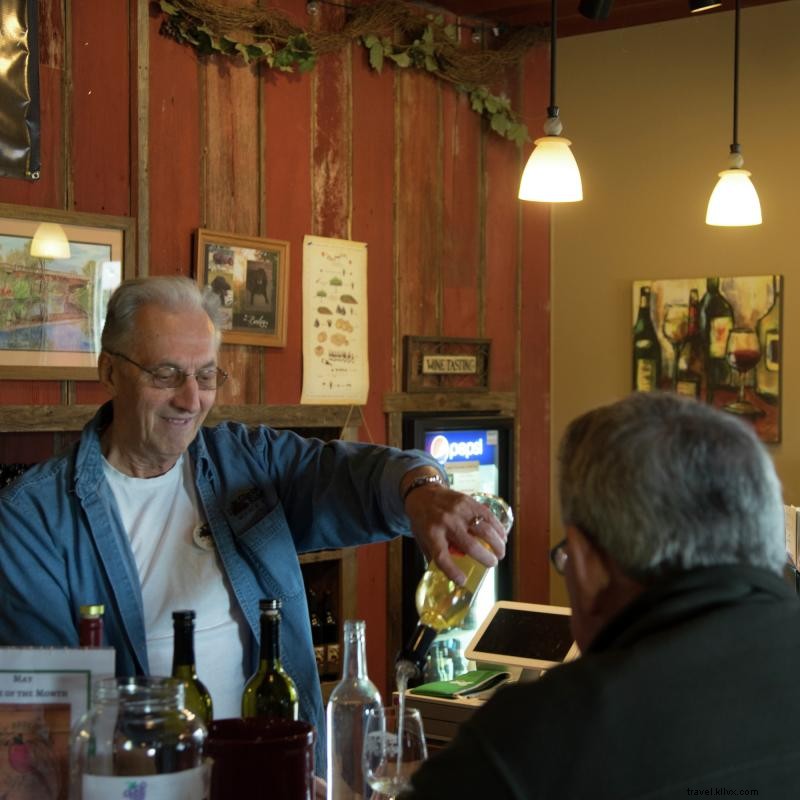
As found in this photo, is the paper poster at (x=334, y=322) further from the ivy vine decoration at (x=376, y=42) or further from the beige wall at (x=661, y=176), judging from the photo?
the beige wall at (x=661, y=176)

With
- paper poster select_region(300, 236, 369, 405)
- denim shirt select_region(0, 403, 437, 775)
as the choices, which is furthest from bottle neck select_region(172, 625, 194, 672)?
paper poster select_region(300, 236, 369, 405)

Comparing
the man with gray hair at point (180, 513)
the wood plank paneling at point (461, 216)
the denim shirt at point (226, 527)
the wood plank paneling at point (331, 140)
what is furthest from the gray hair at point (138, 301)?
the wood plank paneling at point (461, 216)

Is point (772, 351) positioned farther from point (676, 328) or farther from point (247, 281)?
point (247, 281)

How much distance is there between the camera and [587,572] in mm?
1228

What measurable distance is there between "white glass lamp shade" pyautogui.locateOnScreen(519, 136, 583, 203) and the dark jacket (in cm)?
301

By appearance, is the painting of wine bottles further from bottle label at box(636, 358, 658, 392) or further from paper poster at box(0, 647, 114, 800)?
paper poster at box(0, 647, 114, 800)

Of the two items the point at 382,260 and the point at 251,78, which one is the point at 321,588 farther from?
the point at 251,78

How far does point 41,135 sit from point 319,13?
4.73ft

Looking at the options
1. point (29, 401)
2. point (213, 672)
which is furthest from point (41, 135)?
point (213, 672)

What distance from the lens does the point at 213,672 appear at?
81.9 inches

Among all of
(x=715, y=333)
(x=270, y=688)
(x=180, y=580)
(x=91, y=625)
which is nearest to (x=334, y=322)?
(x=715, y=333)

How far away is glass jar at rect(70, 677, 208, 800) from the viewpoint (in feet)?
4.02

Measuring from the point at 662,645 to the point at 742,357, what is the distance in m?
4.50

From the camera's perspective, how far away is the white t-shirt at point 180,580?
6.82 ft
